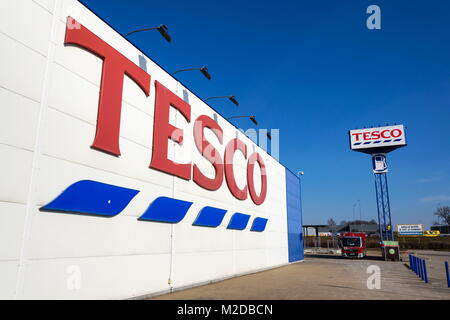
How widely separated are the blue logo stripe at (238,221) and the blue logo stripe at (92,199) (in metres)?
8.13

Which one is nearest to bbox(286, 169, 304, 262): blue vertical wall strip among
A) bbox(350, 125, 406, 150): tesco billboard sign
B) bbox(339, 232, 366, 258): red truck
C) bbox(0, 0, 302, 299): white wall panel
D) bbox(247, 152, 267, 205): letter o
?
bbox(339, 232, 366, 258): red truck

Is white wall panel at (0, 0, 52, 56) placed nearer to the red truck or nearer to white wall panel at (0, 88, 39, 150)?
white wall panel at (0, 88, 39, 150)

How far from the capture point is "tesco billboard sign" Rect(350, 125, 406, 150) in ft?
124

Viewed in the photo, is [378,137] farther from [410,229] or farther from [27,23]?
[410,229]

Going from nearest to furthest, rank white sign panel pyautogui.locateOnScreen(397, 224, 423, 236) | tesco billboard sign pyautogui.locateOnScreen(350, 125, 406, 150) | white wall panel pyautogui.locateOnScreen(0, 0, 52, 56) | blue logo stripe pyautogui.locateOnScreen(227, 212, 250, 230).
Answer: white wall panel pyautogui.locateOnScreen(0, 0, 52, 56) → blue logo stripe pyautogui.locateOnScreen(227, 212, 250, 230) → tesco billboard sign pyautogui.locateOnScreen(350, 125, 406, 150) → white sign panel pyautogui.locateOnScreen(397, 224, 423, 236)

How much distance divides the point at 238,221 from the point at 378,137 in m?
28.8

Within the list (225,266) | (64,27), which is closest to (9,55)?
(64,27)

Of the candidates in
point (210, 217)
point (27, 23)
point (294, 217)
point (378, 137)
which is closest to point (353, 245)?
point (294, 217)

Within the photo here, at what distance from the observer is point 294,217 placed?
104ft

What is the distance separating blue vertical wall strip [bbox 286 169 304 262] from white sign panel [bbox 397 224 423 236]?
6318 cm

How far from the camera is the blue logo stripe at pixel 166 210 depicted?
10.7 m

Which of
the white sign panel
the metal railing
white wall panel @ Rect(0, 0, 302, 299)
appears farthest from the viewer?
the white sign panel

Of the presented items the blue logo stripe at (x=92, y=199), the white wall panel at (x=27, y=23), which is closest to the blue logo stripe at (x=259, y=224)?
the blue logo stripe at (x=92, y=199)

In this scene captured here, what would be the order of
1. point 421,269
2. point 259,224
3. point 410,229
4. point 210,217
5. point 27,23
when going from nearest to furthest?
point 27,23
point 210,217
point 421,269
point 259,224
point 410,229
